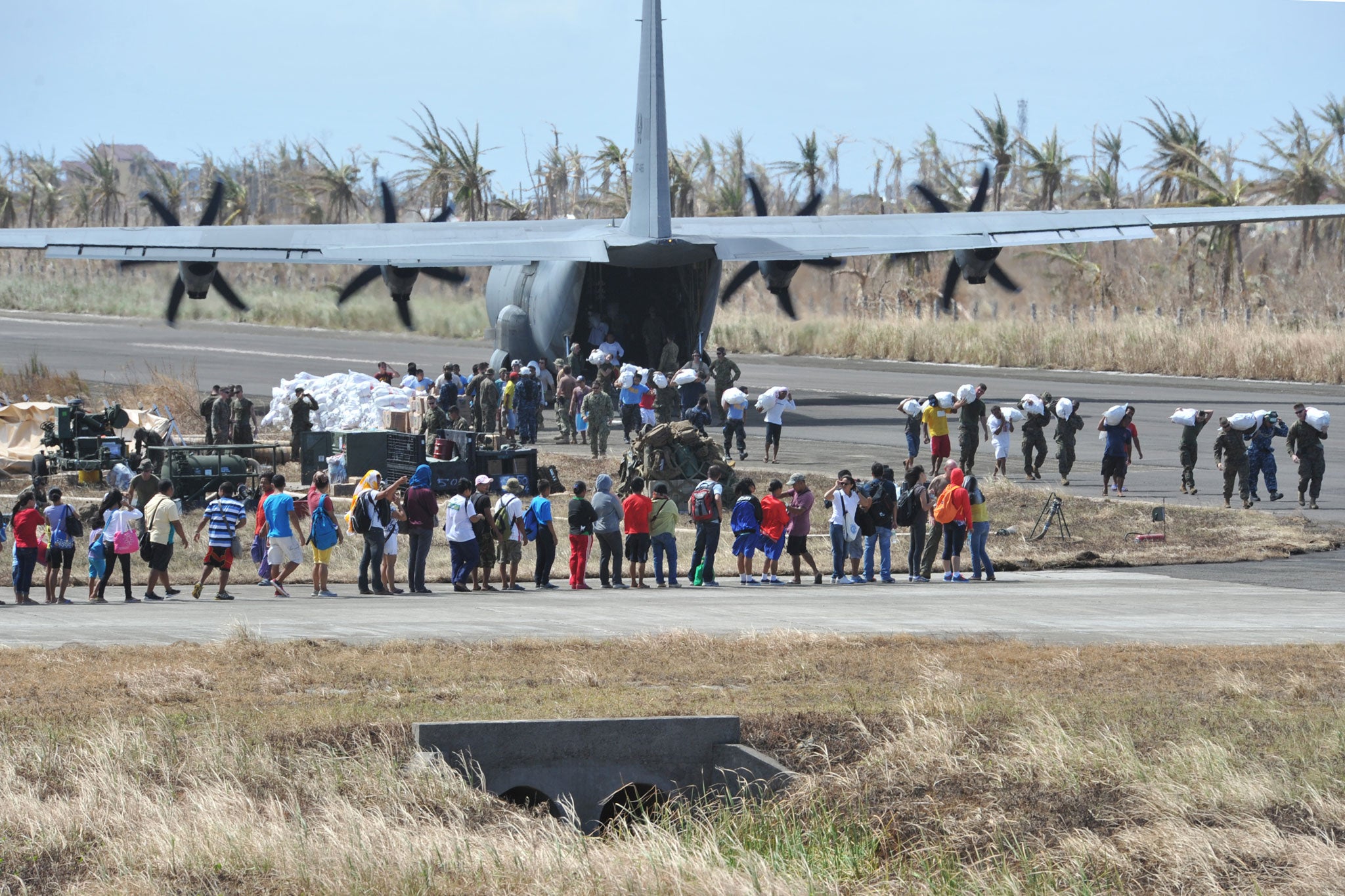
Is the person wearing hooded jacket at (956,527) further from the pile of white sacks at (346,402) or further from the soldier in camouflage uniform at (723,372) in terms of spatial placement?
the pile of white sacks at (346,402)

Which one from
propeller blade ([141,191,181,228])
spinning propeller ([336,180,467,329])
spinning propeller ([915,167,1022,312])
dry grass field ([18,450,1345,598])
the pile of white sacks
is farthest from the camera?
spinning propeller ([915,167,1022,312])

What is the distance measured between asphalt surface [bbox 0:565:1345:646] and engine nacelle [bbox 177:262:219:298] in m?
15.7

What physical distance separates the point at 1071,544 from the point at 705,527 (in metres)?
6.41

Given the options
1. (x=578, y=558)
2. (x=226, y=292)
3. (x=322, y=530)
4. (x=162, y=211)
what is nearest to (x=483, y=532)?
(x=578, y=558)

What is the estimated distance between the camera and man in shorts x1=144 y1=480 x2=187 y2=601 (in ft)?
65.4

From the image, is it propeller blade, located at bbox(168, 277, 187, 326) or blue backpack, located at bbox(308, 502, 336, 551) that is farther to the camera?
propeller blade, located at bbox(168, 277, 187, 326)

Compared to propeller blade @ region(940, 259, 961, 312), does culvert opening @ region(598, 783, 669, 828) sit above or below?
below

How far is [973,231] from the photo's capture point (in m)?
38.7

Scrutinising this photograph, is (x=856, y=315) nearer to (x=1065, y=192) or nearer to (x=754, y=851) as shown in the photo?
(x=1065, y=192)

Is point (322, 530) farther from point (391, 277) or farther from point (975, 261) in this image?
point (975, 261)

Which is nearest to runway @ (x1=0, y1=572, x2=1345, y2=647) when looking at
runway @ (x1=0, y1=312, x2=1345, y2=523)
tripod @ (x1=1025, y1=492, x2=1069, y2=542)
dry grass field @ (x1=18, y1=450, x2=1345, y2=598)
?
dry grass field @ (x1=18, y1=450, x2=1345, y2=598)

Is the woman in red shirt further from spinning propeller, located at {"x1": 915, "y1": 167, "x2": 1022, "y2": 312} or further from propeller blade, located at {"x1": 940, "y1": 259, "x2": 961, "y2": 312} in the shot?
spinning propeller, located at {"x1": 915, "y1": 167, "x2": 1022, "y2": 312}

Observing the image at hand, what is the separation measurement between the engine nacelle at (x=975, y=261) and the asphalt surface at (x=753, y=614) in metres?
17.7

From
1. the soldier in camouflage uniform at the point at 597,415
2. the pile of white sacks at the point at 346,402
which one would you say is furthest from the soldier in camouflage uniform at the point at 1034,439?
the pile of white sacks at the point at 346,402
